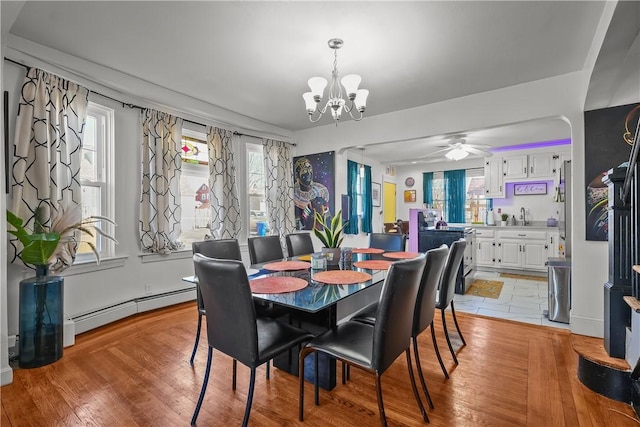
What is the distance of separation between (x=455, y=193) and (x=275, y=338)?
20.1 feet

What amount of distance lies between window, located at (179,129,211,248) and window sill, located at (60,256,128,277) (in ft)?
2.56

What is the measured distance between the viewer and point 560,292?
3.04m

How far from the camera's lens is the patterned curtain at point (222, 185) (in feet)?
12.4

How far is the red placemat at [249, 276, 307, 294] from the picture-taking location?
164cm

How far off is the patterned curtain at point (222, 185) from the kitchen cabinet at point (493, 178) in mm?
4686

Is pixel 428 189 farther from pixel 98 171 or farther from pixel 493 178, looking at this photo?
pixel 98 171

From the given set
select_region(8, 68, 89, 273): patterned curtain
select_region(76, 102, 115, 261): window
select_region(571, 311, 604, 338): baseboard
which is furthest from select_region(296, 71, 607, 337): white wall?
select_region(8, 68, 89, 273): patterned curtain

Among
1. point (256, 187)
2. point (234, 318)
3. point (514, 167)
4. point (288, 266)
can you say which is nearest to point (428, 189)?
point (514, 167)

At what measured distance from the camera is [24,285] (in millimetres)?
2137

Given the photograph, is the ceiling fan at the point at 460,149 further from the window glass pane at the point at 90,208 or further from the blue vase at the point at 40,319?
the blue vase at the point at 40,319

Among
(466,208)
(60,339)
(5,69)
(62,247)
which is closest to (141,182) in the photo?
(62,247)

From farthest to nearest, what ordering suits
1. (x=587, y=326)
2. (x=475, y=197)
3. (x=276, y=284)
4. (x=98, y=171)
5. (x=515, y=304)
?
1. (x=475, y=197)
2. (x=515, y=304)
3. (x=98, y=171)
4. (x=587, y=326)
5. (x=276, y=284)

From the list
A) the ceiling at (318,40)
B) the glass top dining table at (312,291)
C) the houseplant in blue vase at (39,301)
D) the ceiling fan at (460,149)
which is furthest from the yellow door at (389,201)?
the houseplant in blue vase at (39,301)

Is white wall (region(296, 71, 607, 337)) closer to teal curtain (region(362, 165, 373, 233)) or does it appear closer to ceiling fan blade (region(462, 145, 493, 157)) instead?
ceiling fan blade (region(462, 145, 493, 157))
